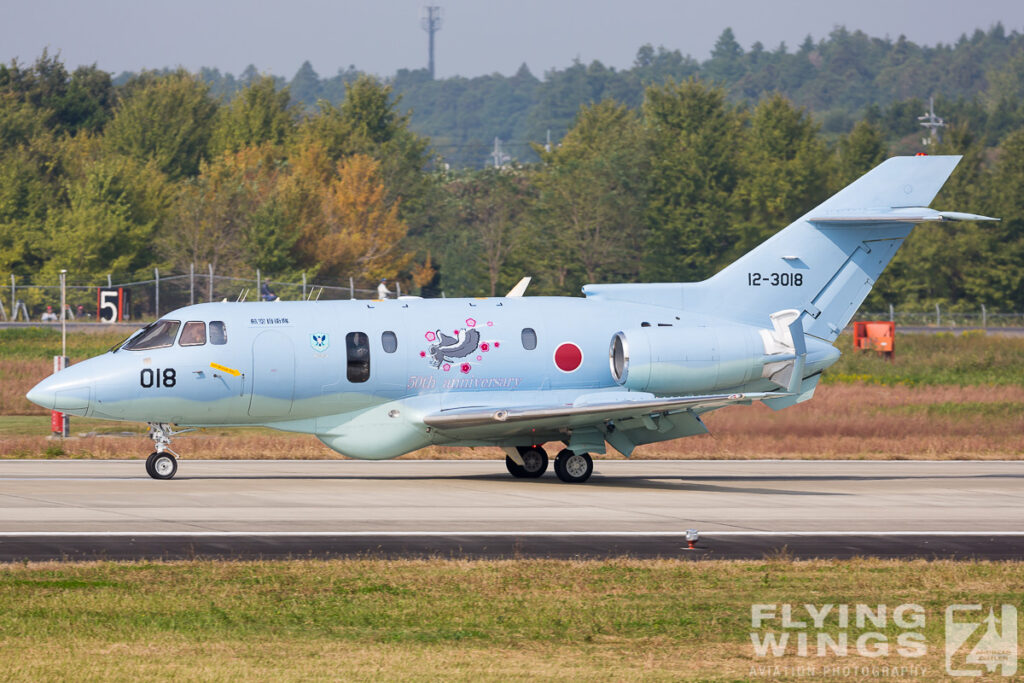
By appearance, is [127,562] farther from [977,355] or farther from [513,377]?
[977,355]

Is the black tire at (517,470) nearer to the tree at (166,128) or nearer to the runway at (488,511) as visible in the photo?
the runway at (488,511)

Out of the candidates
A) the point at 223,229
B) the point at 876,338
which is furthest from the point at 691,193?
the point at 876,338

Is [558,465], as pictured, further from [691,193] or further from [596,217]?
[691,193]

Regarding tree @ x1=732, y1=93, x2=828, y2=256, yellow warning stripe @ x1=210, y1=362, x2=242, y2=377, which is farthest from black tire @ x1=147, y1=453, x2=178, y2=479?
tree @ x1=732, y1=93, x2=828, y2=256

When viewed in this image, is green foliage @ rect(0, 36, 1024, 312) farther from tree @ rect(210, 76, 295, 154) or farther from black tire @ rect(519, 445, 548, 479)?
black tire @ rect(519, 445, 548, 479)

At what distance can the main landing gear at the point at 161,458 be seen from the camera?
2488 cm

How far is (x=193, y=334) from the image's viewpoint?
24.7 meters

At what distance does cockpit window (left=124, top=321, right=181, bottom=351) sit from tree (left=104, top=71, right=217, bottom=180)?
240 feet

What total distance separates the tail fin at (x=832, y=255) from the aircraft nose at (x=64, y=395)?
1164 centimetres

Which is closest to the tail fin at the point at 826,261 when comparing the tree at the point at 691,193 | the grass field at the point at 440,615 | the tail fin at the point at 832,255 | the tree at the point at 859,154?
the tail fin at the point at 832,255

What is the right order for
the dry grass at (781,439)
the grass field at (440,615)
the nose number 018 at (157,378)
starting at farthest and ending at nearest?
the dry grass at (781,439) → the nose number 018 at (157,378) → the grass field at (440,615)

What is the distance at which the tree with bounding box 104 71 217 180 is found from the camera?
97.5 meters

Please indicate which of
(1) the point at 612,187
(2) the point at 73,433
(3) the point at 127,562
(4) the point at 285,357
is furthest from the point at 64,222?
(3) the point at 127,562

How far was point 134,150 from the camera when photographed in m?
96.8
